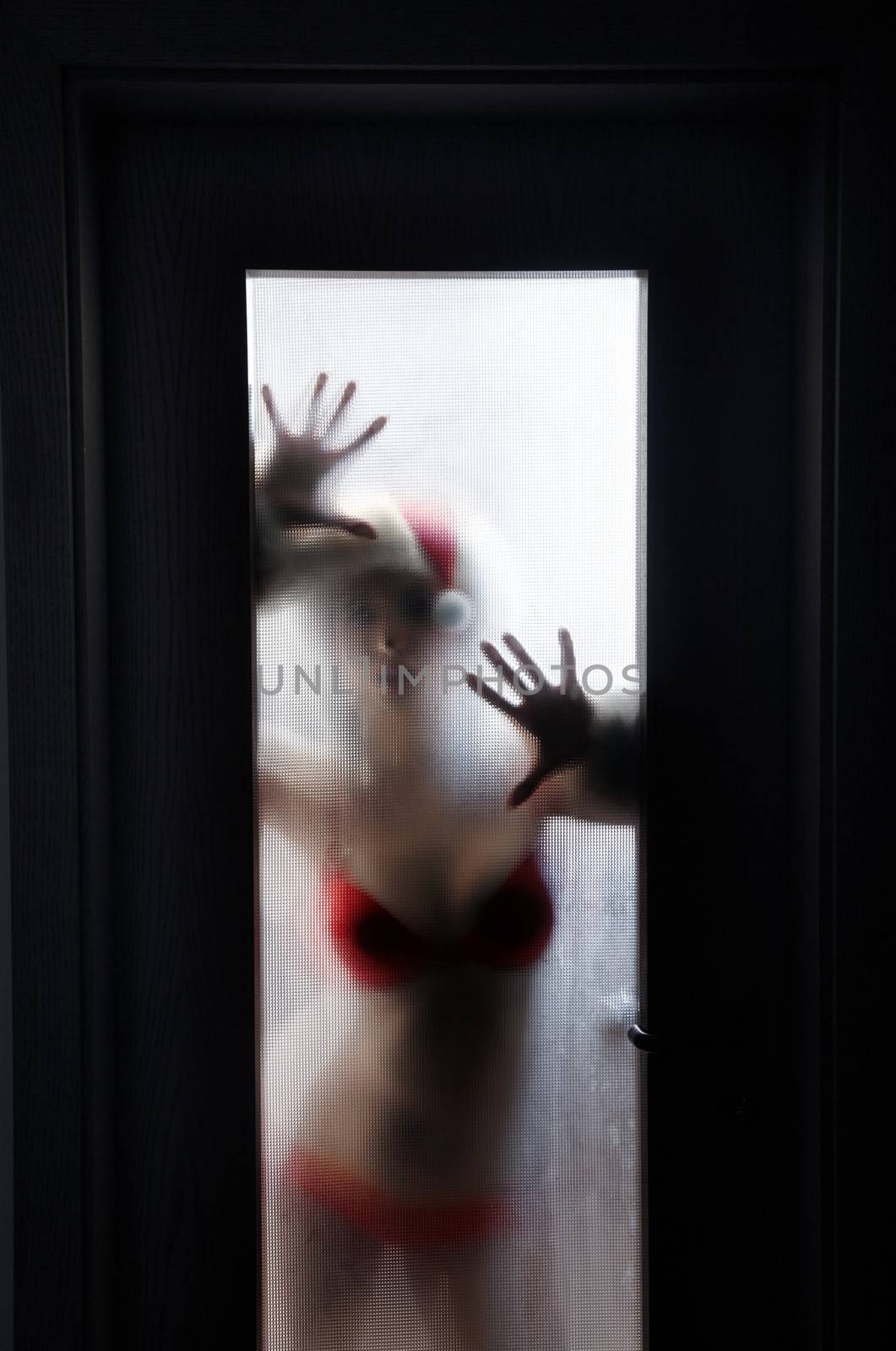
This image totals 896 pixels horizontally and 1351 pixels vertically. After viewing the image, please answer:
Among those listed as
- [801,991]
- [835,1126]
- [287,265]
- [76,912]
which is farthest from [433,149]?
[835,1126]

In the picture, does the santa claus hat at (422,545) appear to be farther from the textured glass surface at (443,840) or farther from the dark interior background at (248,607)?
the dark interior background at (248,607)

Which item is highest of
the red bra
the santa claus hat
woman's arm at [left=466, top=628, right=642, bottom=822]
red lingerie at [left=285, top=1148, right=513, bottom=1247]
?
the santa claus hat

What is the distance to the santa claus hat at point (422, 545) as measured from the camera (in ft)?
3.25

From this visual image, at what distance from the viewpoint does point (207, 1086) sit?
100cm

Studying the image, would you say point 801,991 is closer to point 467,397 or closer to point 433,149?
point 467,397

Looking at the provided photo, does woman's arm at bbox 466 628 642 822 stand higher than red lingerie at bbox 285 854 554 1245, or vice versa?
woman's arm at bbox 466 628 642 822

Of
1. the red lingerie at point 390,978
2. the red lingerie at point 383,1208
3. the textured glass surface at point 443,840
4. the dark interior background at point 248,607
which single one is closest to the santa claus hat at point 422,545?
the textured glass surface at point 443,840

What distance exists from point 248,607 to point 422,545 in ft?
0.69

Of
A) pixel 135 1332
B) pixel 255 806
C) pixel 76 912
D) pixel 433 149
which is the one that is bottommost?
pixel 135 1332

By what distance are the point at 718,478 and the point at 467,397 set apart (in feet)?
1.00

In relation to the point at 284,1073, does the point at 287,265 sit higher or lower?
higher

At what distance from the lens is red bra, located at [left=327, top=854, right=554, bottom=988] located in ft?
3.27

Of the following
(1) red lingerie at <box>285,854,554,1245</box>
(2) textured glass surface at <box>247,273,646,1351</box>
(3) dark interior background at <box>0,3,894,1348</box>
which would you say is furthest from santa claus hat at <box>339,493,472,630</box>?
(1) red lingerie at <box>285,854,554,1245</box>

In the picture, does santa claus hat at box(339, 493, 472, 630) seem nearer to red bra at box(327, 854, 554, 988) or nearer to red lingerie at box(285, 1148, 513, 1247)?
red bra at box(327, 854, 554, 988)
